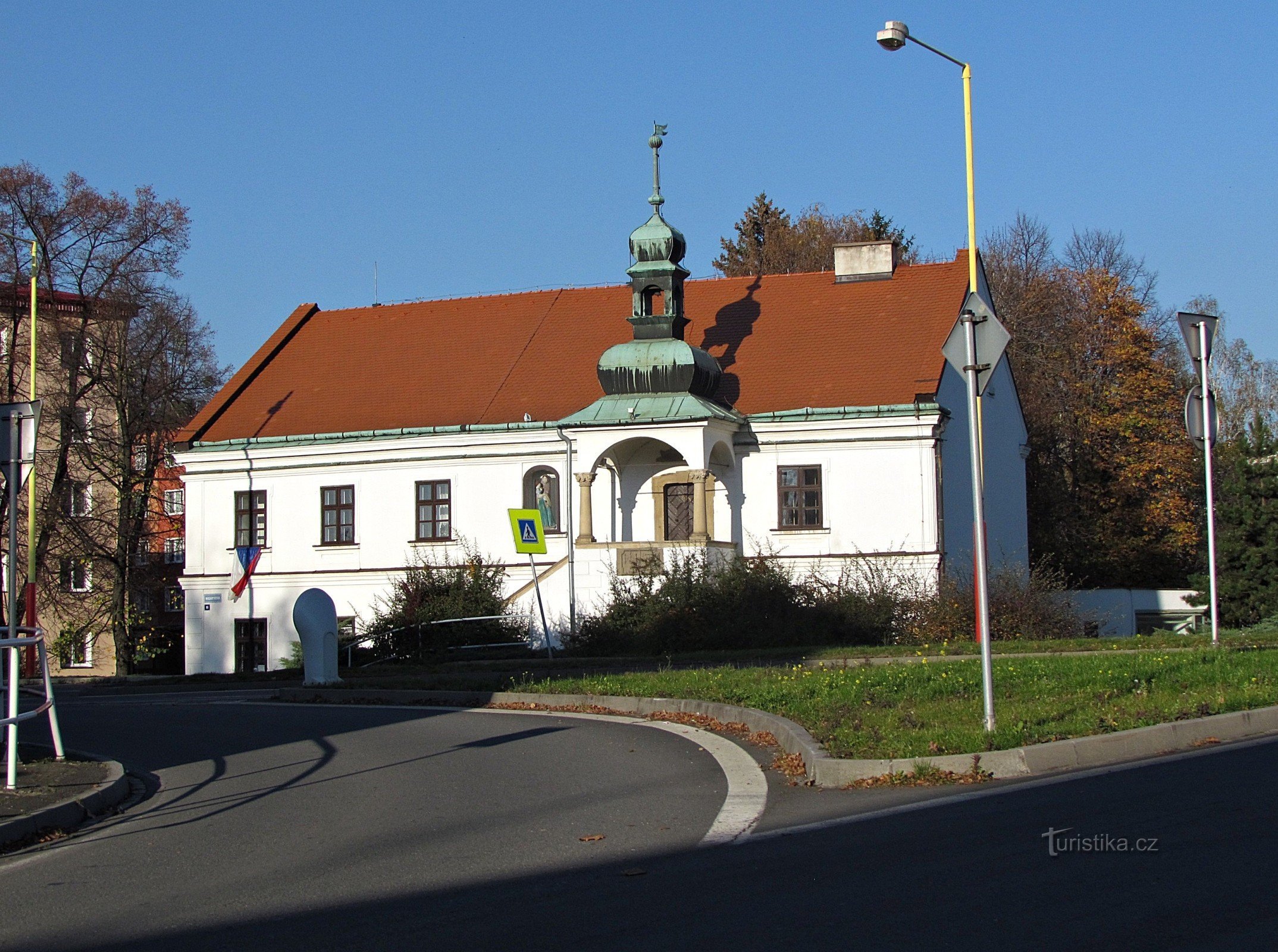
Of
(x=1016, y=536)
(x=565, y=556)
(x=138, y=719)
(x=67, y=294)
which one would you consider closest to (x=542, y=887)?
(x=138, y=719)

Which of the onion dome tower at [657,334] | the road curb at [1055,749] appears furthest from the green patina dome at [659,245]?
the road curb at [1055,749]

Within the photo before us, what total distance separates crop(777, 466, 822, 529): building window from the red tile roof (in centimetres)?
163

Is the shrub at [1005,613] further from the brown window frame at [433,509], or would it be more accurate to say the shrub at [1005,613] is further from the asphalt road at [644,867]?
the asphalt road at [644,867]

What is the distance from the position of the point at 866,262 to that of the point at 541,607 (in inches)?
620

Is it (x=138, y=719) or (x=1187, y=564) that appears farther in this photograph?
(x=1187, y=564)

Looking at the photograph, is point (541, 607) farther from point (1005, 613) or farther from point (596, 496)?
point (1005, 613)

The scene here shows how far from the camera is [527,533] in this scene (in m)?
28.7

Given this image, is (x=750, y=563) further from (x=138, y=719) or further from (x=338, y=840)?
(x=338, y=840)

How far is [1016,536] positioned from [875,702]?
1051 inches

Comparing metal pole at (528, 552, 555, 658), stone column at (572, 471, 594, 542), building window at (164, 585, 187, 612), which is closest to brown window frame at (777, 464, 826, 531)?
stone column at (572, 471, 594, 542)

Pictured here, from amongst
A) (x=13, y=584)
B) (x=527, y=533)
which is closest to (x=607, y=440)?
(x=527, y=533)

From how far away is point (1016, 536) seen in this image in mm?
40156

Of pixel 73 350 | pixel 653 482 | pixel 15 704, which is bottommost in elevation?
pixel 15 704

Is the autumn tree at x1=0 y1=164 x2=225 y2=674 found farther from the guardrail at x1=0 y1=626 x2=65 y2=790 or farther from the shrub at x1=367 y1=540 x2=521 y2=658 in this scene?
the guardrail at x1=0 y1=626 x2=65 y2=790
